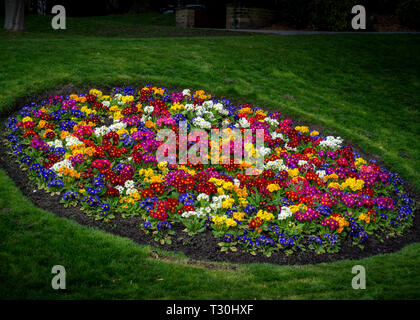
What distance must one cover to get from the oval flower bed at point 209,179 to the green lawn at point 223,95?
64 centimetres

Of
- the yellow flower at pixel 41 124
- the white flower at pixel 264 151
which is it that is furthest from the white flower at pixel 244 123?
the yellow flower at pixel 41 124

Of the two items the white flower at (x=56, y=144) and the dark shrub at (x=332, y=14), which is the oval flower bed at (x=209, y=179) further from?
the dark shrub at (x=332, y=14)

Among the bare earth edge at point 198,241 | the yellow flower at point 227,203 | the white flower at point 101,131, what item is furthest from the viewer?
the white flower at point 101,131

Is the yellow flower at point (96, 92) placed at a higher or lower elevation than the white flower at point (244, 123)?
higher

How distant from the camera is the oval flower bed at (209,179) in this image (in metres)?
5.87

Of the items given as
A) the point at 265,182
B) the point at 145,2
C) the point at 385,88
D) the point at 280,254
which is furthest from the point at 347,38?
the point at 145,2

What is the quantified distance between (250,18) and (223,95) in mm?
14807

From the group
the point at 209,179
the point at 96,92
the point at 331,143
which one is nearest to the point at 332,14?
the point at 331,143

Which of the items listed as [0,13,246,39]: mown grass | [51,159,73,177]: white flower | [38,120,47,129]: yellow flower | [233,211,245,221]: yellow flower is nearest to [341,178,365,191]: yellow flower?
[233,211,245,221]: yellow flower

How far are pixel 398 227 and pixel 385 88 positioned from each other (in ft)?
24.3

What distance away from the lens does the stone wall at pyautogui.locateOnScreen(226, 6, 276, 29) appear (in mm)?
23438

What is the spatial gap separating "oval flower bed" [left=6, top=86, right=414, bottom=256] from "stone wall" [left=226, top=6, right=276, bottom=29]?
15972 mm

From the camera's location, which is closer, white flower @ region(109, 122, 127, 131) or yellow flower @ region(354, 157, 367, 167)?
yellow flower @ region(354, 157, 367, 167)

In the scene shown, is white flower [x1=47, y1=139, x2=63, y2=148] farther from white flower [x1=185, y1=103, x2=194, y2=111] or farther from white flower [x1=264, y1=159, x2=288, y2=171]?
white flower [x1=264, y1=159, x2=288, y2=171]
